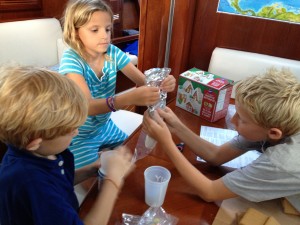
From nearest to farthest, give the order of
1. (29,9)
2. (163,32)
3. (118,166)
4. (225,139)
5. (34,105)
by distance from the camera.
→ (34,105) → (118,166) → (225,139) → (163,32) → (29,9)

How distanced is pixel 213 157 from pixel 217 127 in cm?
29

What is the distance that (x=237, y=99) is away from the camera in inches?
36.5

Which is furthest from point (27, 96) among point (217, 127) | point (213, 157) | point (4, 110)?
point (217, 127)

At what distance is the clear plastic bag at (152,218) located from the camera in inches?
30.2

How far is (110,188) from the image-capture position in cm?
83

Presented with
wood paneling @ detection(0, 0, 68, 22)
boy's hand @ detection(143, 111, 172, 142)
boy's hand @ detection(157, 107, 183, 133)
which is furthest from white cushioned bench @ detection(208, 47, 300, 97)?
wood paneling @ detection(0, 0, 68, 22)

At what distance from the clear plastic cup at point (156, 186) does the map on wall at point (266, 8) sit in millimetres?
1189

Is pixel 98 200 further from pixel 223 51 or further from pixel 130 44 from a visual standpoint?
pixel 130 44

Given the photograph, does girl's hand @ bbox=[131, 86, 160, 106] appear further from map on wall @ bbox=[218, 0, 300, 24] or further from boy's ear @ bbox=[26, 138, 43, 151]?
map on wall @ bbox=[218, 0, 300, 24]

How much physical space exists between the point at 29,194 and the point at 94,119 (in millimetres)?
778

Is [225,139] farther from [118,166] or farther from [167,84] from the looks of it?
[118,166]

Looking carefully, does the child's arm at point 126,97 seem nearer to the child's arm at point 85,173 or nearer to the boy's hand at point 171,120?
the boy's hand at point 171,120

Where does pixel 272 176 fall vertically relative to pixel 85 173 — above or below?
above

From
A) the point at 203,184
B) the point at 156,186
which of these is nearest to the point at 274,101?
the point at 203,184
